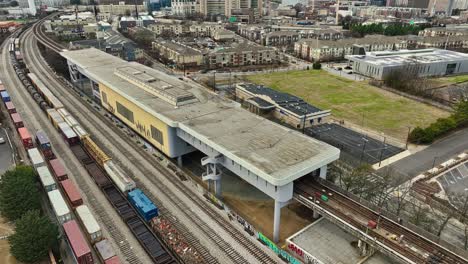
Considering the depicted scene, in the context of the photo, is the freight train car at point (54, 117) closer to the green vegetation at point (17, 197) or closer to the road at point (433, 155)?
the green vegetation at point (17, 197)

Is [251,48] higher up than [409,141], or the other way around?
[251,48]

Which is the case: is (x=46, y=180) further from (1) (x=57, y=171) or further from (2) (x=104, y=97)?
(2) (x=104, y=97)

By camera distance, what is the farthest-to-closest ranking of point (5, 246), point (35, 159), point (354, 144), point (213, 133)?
point (354, 144) → point (35, 159) → point (213, 133) → point (5, 246)

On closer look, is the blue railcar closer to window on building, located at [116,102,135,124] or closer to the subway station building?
the subway station building

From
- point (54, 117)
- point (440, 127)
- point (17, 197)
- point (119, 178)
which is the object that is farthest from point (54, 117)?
point (440, 127)

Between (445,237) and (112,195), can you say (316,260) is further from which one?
(112,195)

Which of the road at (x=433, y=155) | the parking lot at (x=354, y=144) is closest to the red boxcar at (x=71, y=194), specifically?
the parking lot at (x=354, y=144)

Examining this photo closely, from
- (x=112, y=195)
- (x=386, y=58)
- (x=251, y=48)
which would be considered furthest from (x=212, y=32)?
(x=112, y=195)
